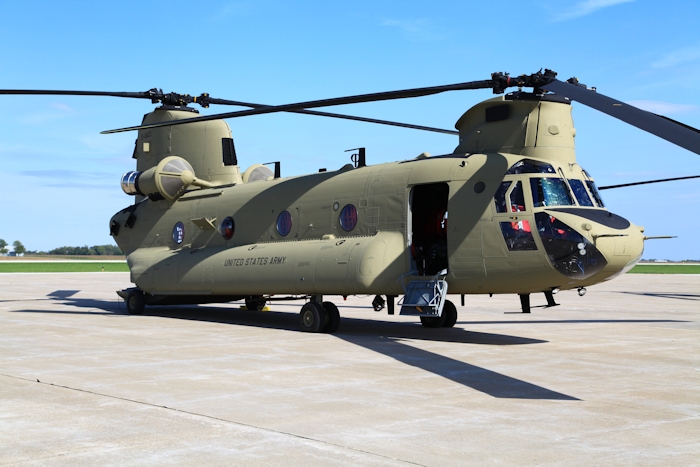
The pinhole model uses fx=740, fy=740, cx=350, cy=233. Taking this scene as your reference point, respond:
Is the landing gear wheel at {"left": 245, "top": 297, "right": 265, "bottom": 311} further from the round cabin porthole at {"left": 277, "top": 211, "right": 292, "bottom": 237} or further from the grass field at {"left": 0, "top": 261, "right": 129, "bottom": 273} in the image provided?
the grass field at {"left": 0, "top": 261, "right": 129, "bottom": 273}

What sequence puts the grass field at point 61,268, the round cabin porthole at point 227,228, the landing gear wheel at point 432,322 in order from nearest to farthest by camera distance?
the landing gear wheel at point 432,322
the round cabin porthole at point 227,228
the grass field at point 61,268

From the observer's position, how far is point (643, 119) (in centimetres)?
852

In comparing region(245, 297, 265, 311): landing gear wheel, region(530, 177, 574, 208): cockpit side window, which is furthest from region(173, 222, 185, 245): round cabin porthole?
region(530, 177, 574, 208): cockpit side window

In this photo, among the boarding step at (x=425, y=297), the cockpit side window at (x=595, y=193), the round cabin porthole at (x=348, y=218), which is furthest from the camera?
the round cabin porthole at (x=348, y=218)

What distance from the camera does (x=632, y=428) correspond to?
6711 mm

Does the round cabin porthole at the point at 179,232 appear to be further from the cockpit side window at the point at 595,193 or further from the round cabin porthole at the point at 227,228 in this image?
the cockpit side window at the point at 595,193

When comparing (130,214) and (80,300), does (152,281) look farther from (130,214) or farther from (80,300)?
(80,300)

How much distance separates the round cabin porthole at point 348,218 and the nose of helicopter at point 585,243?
4.01 meters

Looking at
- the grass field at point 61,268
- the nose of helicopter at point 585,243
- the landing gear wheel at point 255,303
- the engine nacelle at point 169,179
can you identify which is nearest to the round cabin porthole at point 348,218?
the nose of helicopter at point 585,243

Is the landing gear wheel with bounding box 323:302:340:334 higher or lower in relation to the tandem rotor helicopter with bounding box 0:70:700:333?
lower

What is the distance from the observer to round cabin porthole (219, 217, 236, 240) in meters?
18.1

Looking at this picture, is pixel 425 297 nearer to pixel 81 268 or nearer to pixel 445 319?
pixel 445 319

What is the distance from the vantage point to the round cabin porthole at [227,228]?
18.1 metres

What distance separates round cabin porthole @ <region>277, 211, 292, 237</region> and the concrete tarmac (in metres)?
2.17
